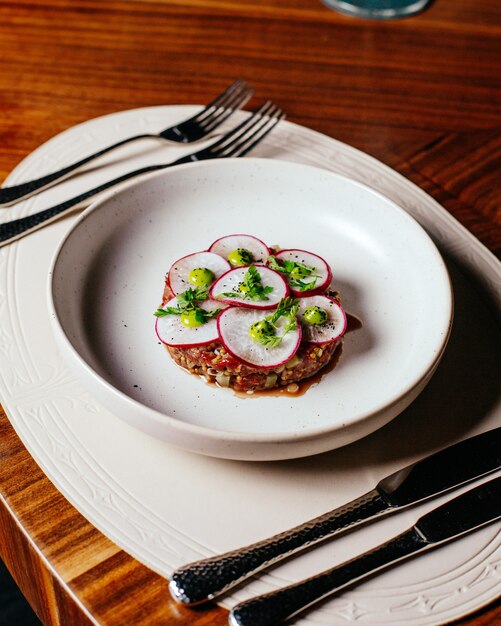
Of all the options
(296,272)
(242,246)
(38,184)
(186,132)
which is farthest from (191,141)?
(296,272)

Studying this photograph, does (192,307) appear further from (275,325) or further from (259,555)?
(259,555)

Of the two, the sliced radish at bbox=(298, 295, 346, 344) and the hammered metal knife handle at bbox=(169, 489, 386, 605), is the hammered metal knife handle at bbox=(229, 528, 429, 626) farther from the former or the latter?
the sliced radish at bbox=(298, 295, 346, 344)

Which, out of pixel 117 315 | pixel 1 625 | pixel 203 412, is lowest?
pixel 1 625

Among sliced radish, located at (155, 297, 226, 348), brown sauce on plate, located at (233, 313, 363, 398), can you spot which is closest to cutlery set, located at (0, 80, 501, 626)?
brown sauce on plate, located at (233, 313, 363, 398)

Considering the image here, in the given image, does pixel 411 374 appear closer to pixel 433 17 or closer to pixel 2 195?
pixel 2 195

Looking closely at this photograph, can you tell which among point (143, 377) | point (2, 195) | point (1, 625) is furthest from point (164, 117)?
point (1, 625)

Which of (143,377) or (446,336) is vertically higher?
(143,377)
